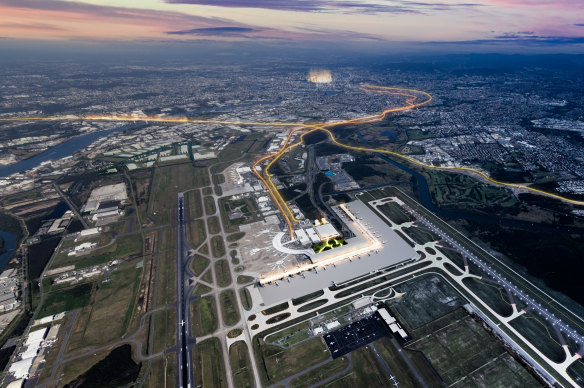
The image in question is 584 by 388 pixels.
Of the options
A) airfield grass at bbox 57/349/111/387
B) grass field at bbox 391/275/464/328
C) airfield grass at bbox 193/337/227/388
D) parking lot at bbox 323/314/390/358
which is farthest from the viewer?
grass field at bbox 391/275/464/328

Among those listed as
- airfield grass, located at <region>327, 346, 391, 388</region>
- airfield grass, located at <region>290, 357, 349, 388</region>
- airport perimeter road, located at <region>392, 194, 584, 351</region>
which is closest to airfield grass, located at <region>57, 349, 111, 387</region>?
airfield grass, located at <region>290, 357, 349, 388</region>

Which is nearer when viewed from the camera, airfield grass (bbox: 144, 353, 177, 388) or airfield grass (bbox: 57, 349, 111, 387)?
airfield grass (bbox: 144, 353, 177, 388)

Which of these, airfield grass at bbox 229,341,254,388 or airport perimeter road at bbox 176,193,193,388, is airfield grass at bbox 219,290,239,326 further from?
airport perimeter road at bbox 176,193,193,388

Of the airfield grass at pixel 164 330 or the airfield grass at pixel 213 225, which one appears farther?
the airfield grass at pixel 213 225

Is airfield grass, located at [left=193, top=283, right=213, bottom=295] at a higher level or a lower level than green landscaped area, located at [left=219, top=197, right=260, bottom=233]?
lower

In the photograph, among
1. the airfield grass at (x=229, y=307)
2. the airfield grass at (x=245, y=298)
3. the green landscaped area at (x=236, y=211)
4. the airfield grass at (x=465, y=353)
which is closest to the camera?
the airfield grass at (x=465, y=353)

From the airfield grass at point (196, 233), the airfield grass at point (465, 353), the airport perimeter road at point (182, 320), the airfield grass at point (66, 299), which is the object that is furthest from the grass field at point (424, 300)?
the airfield grass at point (66, 299)

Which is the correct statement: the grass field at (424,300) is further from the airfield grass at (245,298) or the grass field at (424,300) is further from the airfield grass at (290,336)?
the airfield grass at (245,298)

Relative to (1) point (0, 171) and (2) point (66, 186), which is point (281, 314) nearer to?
(2) point (66, 186)
